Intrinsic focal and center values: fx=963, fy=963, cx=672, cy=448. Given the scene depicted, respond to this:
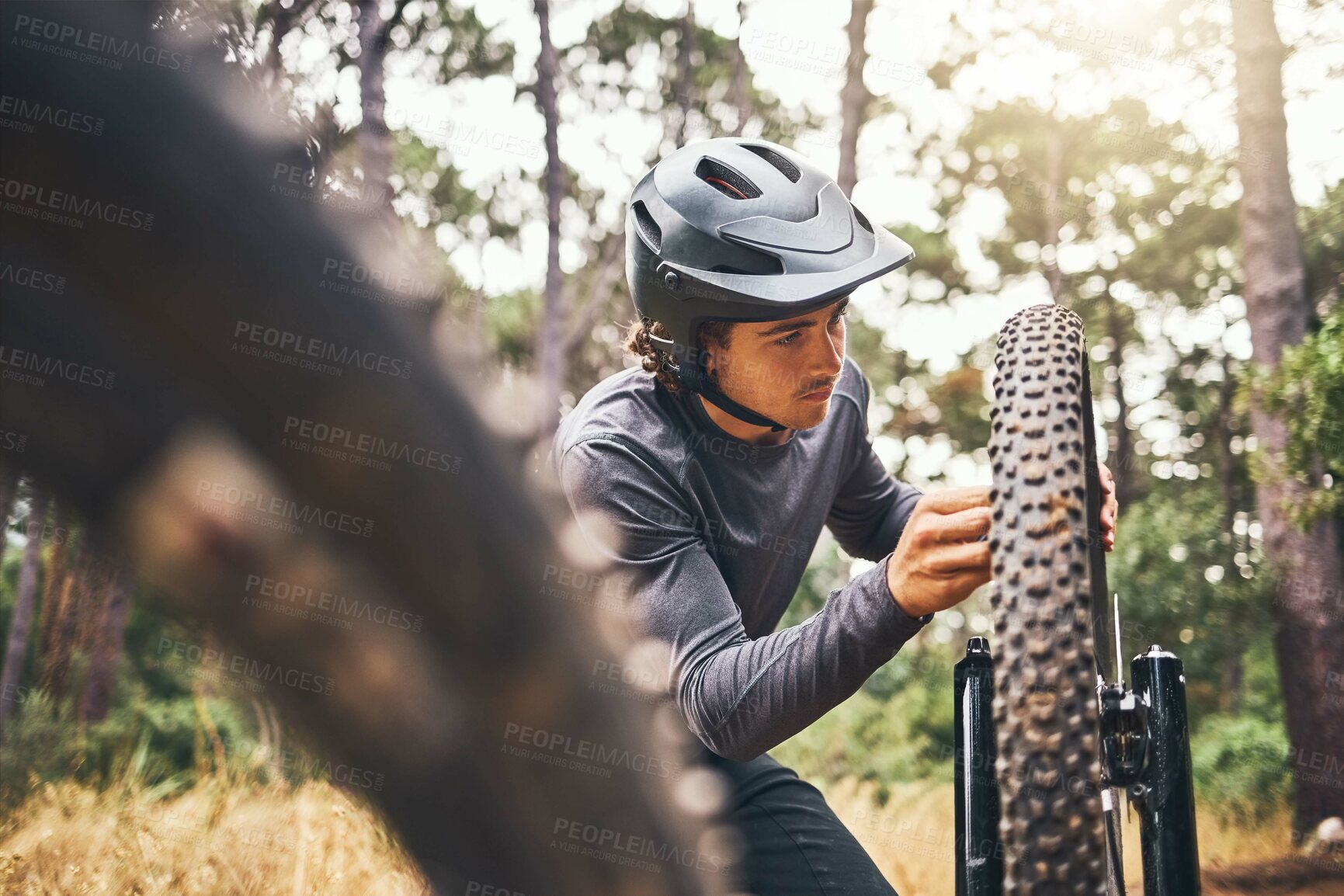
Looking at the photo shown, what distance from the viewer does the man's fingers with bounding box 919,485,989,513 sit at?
1471mm

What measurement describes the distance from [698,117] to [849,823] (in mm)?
11389

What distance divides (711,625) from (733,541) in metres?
0.40

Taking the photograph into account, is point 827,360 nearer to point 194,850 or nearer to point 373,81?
point 194,850

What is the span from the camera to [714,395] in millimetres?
2299

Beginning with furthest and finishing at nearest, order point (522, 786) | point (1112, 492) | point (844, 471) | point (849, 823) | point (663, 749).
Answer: point (849, 823) < point (844, 471) < point (1112, 492) < point (663, 749) < point (522, 786)

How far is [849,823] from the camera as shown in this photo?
6.00 metres

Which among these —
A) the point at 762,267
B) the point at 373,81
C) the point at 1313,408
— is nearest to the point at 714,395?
the point at 762,267

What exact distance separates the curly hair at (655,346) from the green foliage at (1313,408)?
454 centimetres

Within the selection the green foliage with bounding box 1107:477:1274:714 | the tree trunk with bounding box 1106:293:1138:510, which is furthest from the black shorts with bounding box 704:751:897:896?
the tree trunk with bounding box 1106:293:1138:510

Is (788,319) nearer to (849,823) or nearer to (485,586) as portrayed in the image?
(485,586)

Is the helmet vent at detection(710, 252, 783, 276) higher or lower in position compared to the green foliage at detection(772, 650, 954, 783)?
higher

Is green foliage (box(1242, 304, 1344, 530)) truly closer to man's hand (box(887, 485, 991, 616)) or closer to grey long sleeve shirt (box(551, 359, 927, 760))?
grey long sleeve shirt (box(551, 359, 927, 760))

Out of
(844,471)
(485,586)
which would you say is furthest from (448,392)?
(844,471)

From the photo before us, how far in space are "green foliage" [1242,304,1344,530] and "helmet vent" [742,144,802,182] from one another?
436 cm
